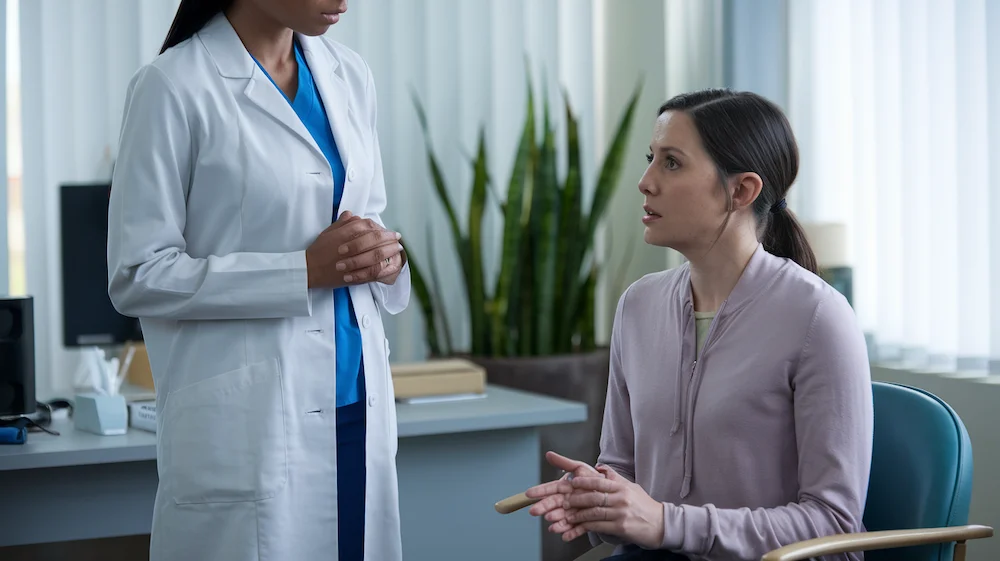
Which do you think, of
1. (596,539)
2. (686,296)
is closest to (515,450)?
(596,539)

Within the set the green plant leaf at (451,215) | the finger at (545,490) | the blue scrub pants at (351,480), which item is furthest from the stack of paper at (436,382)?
the green plant leaf at (451,215)

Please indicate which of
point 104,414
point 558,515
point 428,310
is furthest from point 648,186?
point 428,310

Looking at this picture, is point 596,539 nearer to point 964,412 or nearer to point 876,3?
point 964,412

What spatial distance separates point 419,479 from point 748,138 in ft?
3.51

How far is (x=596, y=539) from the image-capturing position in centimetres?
165

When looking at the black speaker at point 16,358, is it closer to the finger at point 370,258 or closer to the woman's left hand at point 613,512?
the finger at point 370,258

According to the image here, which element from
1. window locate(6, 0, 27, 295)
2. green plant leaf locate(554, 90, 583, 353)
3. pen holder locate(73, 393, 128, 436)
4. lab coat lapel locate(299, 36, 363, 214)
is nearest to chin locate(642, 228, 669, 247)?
lab coat lapel locate(299, 36, 363, 214)

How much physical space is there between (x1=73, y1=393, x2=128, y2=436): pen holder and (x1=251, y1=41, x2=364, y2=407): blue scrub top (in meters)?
0.70

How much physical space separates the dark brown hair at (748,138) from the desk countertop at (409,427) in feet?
2.61

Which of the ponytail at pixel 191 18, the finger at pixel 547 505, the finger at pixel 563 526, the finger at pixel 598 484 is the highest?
the ponytail at pixel 191 18

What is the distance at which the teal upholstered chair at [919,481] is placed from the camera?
1.44 m

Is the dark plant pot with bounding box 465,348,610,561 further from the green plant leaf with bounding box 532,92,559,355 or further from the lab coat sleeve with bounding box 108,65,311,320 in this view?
the lab coat sleeve with bounding box 108,65,311,320

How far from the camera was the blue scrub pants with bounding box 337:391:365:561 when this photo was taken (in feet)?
5.31

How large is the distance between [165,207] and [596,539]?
2.85 feet
